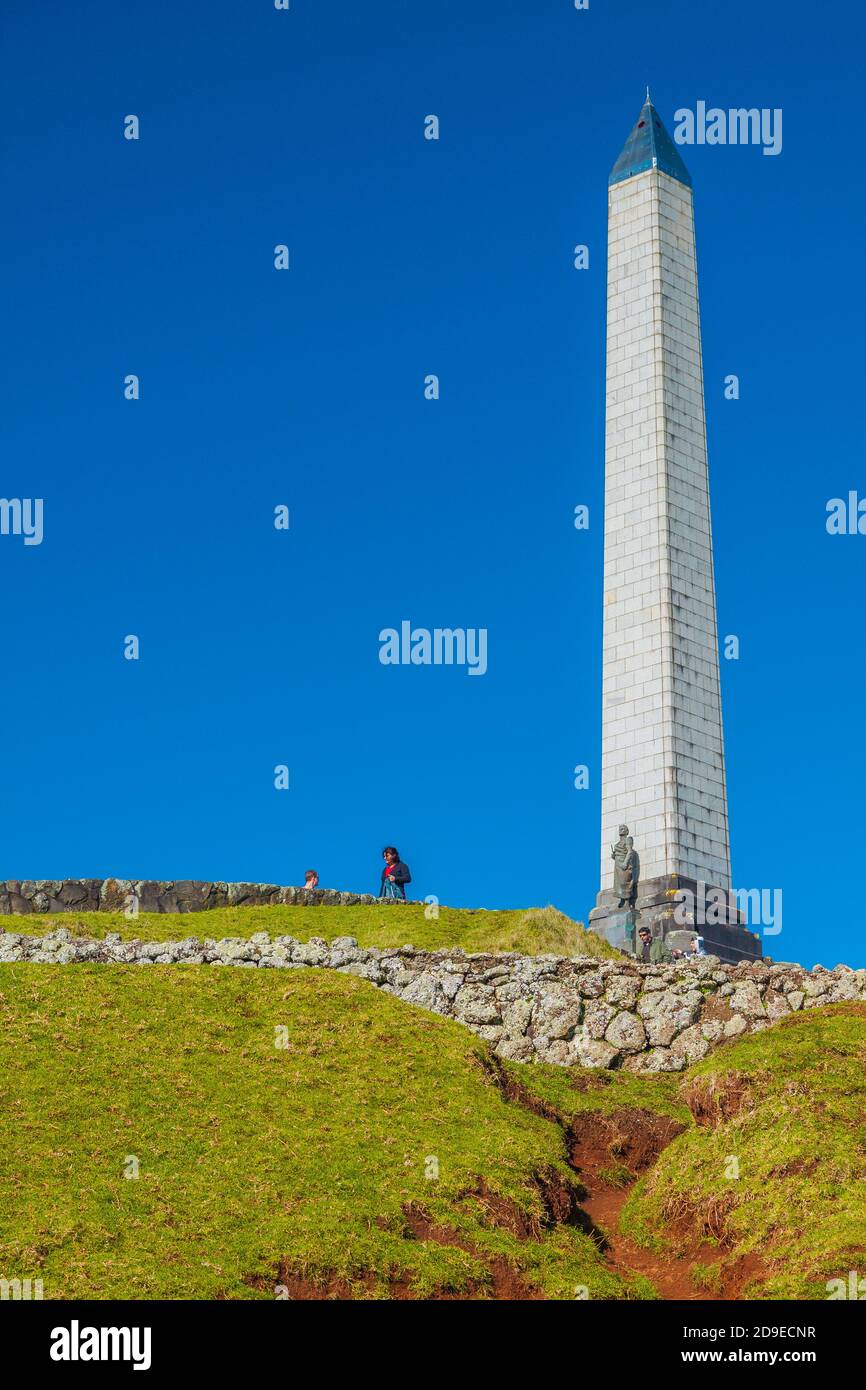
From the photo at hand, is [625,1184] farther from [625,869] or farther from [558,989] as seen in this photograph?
[625,869]

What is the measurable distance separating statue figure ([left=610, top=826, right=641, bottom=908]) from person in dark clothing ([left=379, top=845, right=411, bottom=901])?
580 centimetres

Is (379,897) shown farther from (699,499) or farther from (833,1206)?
(833,1206)

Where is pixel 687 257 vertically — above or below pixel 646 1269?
above

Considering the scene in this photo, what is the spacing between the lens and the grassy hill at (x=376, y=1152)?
19062 mm

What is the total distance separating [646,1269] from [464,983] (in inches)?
438

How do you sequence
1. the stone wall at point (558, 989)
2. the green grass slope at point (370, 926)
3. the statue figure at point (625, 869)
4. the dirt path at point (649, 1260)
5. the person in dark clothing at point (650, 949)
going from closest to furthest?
the dirt path at point (649, 1260) → the stone wall at point (558, 989) → the green grass slope at point (370, 926) → the person in dark clothing at point (650, 949) → the statue figure at point (625, 869)

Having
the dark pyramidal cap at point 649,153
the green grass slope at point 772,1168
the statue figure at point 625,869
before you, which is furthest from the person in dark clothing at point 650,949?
the dark pyramidal cap at point 649,153

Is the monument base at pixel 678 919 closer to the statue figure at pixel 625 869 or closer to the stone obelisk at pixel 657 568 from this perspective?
the stone obelisk at pixel 657 568

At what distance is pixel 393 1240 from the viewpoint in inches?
773

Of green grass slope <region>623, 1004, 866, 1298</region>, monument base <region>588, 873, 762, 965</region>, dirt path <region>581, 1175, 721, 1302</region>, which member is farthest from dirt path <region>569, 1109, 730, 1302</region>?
monument base <region>588, 873, 762, 965</region>

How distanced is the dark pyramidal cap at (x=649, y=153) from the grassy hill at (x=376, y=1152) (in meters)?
31.2

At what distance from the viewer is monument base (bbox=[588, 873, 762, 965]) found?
42969 millimetres

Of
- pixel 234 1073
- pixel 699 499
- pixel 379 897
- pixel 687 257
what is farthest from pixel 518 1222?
pixel 687 257

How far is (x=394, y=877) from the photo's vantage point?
4084cm
